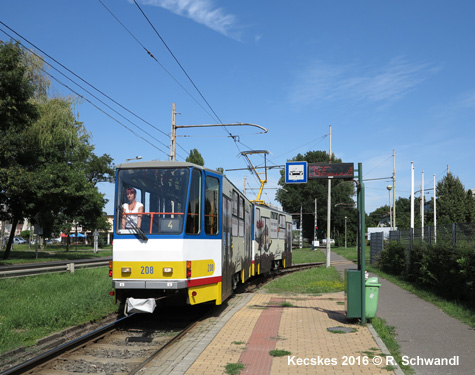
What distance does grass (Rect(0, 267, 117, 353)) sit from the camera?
8.80 meters

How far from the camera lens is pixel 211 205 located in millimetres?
10500

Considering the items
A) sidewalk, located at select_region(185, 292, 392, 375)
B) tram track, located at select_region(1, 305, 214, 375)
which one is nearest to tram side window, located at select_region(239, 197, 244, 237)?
sidewalk, located at select_region(185, 292, 392, 375)

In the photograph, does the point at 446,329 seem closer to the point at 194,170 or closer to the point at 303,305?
the point at 303,305

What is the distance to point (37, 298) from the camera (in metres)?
12.7

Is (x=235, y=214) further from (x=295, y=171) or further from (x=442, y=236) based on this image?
(x=442, y=236)

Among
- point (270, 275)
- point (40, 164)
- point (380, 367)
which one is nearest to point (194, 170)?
point (380, 367)

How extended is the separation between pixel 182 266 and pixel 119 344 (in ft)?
5.89

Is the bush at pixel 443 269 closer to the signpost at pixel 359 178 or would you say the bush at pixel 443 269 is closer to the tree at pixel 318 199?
the signpost at pixel 359 178

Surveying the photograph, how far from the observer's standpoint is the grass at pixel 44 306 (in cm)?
880

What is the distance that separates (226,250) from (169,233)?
233 cm

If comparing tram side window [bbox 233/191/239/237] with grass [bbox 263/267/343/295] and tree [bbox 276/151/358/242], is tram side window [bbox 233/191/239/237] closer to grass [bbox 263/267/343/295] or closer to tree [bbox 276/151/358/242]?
grass [bbox 263/267/343/295]

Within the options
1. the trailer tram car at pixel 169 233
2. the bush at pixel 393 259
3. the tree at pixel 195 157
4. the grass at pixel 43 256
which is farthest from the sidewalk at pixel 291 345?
the tree at pixel 195 157

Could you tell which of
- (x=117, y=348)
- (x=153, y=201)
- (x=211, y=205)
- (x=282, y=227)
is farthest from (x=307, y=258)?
(x=117, y=348)

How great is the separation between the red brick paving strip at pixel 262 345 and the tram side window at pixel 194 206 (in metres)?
2.30
